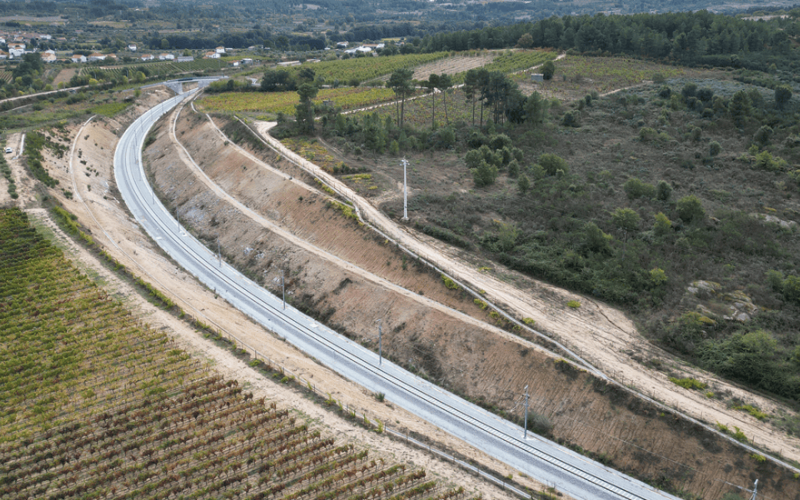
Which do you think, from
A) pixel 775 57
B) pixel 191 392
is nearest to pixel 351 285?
pixel 191 392

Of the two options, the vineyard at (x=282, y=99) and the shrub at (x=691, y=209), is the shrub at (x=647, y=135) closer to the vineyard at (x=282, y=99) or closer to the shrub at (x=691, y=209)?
the shrub at (x=691, y=209)

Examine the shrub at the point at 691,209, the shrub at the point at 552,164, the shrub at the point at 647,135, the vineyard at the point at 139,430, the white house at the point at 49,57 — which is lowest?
the vineyard at the point at 139,430

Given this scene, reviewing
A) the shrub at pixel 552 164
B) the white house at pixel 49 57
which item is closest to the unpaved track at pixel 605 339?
the shrub at pixel 552 164

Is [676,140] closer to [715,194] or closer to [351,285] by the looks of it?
[715,194]

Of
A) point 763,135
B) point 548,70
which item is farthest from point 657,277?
point 548,70

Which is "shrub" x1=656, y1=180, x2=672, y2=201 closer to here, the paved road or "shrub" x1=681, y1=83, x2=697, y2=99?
the paved road

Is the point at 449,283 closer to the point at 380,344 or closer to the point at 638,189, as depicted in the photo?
the point at 380,344
